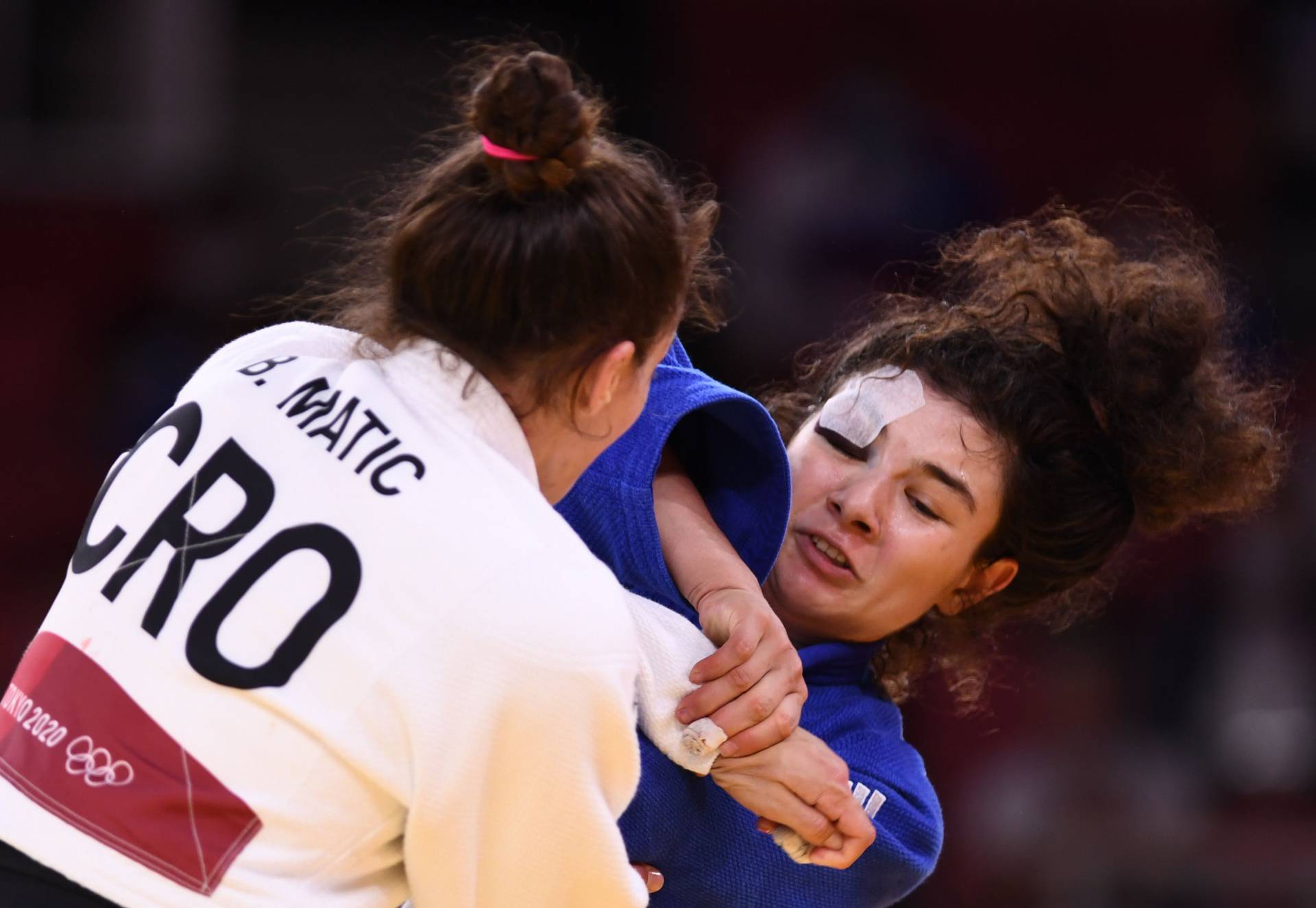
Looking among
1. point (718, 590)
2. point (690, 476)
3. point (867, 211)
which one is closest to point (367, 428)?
point (718, 590)

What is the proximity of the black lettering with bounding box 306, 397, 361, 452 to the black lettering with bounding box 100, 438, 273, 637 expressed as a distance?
60mm

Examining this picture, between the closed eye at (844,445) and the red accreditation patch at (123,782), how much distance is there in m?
1.11

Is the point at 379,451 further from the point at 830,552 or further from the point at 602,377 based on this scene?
the point at 830,552

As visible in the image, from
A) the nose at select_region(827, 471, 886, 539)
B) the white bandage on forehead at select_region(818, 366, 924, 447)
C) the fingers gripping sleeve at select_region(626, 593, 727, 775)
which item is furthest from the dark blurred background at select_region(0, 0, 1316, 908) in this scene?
the fingers gripping sleeve at select_region(626, 593, 727, 775)

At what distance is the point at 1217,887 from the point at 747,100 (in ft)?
9.58

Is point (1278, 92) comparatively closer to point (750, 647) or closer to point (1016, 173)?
point (1016, 173)

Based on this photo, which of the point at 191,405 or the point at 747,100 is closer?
the point at 191,405

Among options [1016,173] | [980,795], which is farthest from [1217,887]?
[1016,173]

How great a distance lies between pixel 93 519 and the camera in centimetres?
142

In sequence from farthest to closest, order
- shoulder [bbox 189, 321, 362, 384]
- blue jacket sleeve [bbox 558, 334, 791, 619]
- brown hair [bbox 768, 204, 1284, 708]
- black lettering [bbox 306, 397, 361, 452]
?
brown hair [bbox 768, 204, 1284, 708] → blue jacket sleeve [bbox 558, 334, 791, 619] → shoulder [bbox 189, 321, 362, 384] → black lettering [bbox 306, 397, 361, 452]

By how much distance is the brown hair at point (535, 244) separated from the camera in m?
1.31

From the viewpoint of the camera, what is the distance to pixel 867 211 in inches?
182

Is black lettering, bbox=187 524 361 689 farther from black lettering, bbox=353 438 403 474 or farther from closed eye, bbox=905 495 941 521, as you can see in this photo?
closed eye, bbox=905 495 941 521

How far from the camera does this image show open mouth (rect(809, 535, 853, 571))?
80.8 inches
